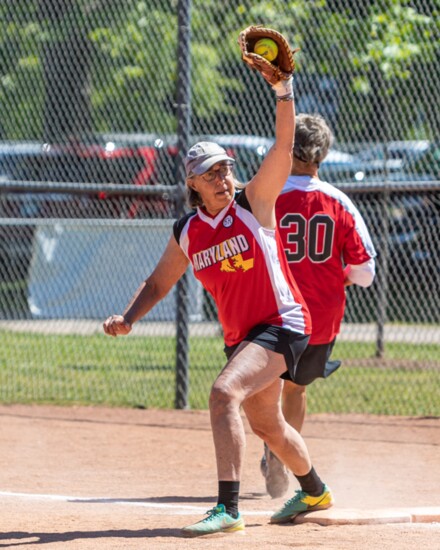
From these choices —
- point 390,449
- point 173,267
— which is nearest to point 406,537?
point 173,267

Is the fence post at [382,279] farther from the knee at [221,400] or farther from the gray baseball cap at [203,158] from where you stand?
the knee at [221,400]

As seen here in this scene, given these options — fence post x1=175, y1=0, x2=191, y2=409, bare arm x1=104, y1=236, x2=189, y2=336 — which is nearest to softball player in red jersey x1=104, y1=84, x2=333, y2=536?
bare arm x1=104, y1=236, x2=189, y2=336

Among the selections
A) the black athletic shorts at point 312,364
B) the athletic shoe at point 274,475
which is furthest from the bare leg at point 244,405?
the athletic shoe at point 274,475

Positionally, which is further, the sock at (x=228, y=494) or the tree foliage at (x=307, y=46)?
the tree foliage at (x=307, y=46)

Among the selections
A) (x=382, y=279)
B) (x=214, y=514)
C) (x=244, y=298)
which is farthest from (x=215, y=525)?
(x=382, y=279)

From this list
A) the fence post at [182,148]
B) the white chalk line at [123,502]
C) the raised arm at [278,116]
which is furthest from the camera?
the fence post at [182,148]

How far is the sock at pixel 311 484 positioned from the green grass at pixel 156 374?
145 inches

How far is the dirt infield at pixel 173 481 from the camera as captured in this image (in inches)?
191

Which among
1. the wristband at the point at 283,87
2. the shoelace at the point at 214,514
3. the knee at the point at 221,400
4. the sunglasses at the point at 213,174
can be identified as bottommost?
the shoelace at the point at 214,514

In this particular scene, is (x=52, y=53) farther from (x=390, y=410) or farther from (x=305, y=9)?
(x=390, y=410)

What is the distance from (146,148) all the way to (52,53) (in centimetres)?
153

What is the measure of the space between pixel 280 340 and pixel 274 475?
4.26ft

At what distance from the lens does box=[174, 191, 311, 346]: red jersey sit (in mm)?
4867

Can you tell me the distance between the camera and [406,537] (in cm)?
477
